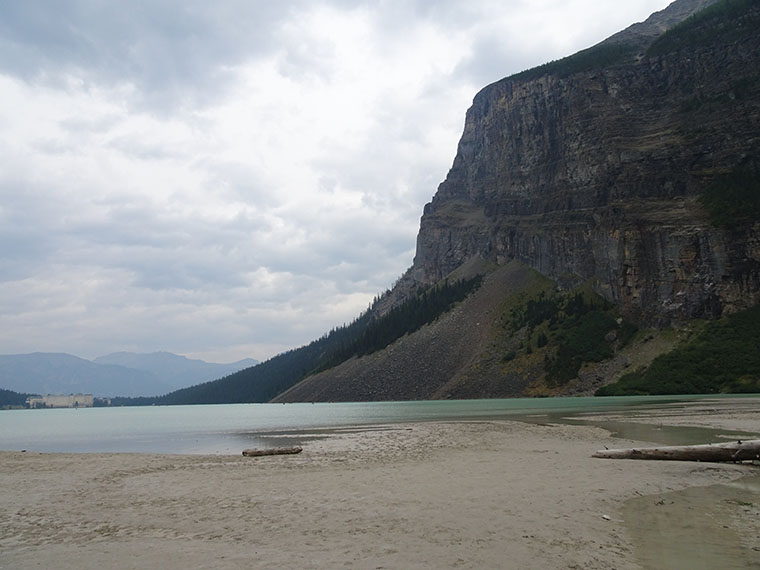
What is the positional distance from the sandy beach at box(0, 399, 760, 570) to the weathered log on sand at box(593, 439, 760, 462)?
0.66 meters

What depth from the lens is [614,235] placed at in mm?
142250

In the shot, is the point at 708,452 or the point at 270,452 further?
the point at 270,452

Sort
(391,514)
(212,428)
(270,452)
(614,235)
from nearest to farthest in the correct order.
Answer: (391,514) → (270,452) → (212,428) → (614,235)

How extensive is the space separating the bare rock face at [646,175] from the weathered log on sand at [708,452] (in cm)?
11505

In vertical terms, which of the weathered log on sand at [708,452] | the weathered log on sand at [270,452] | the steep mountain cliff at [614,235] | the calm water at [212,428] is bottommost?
the calm water at [212,428]

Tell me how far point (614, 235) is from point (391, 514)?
471 feet

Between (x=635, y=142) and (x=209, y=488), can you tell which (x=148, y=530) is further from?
(x=635, y=142)

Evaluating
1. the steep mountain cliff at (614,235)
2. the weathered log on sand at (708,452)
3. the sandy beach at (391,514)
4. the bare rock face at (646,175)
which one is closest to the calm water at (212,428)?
the sandy beach at (391,514)

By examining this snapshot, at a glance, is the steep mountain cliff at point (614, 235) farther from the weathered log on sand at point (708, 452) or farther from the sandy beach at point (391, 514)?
the sandy beach at point (391, 514)

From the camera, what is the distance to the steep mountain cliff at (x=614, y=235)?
402 feet

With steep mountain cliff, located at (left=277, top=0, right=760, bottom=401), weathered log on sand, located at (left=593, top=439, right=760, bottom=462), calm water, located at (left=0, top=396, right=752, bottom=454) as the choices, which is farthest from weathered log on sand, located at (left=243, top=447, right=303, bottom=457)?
steep mountain cliff, located at (left=277, top=0, right=760, bottom=401)

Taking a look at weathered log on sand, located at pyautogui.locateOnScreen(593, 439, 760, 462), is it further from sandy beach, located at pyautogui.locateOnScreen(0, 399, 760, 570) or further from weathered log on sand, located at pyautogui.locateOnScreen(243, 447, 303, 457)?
weathered log on sand, located at pyautogui.locateOnScreen(243, 447, 303, 457)

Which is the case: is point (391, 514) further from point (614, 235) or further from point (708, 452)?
point (614, 235)

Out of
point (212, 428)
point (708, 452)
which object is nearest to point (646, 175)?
point (212, 428)
